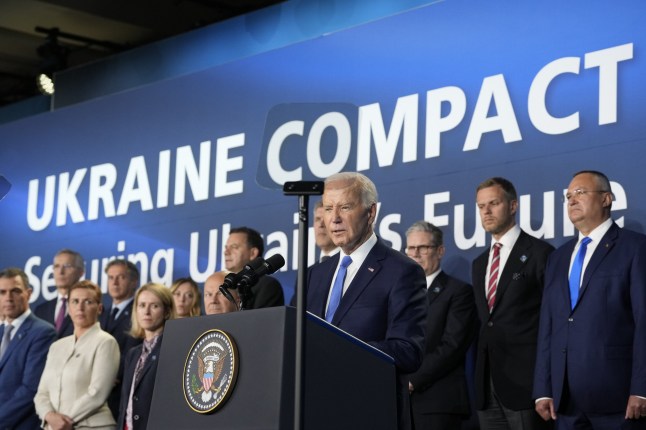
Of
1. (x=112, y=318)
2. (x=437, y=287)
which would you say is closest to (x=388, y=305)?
(x=437, y=287)

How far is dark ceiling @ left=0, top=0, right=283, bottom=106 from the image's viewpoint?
10.4 meters

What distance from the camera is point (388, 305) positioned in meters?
3.47

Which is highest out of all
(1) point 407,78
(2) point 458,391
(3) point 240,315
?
(1) point 407,78

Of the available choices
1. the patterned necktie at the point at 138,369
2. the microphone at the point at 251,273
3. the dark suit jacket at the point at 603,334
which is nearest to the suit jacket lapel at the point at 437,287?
the dark suit jacket at the point at 603,334

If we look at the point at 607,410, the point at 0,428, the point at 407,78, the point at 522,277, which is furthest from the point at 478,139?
the point at 0,428

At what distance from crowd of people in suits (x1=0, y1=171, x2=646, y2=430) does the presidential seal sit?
586 millimetres

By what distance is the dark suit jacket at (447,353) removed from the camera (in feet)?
17.6

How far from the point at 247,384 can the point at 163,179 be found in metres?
5.60

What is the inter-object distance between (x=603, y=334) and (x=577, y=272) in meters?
0.36

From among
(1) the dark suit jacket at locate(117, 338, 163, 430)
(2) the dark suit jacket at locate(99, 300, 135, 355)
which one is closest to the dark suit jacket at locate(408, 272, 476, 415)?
(1) the dark suit jacket at locate(117, 338, 163, 430)

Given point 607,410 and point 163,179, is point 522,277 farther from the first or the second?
point 163,179

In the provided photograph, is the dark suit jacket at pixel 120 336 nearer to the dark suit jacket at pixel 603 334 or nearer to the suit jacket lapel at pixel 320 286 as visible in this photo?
the dark suit jacket at pixel 603 334

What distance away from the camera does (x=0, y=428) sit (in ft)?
22.1

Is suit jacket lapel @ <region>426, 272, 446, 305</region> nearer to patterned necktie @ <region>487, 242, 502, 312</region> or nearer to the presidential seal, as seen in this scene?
patterned necktie @ <region>487, 242, 502, 312</region>
